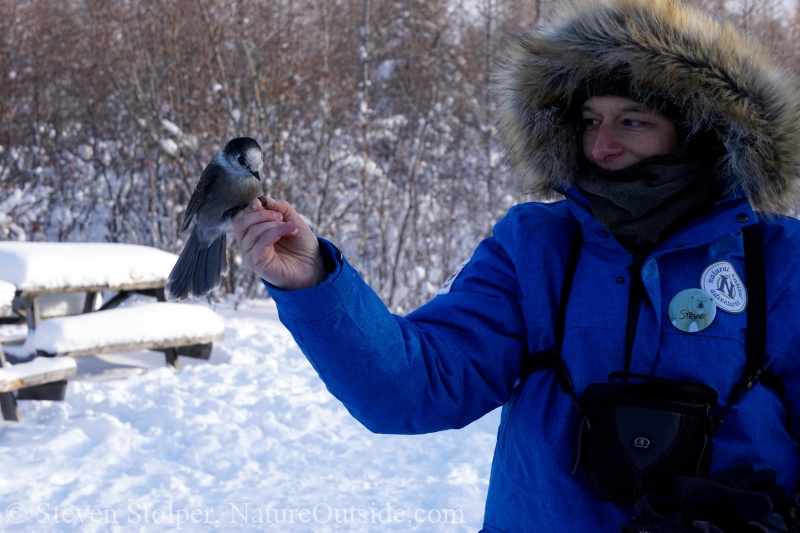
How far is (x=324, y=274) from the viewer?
1448mm

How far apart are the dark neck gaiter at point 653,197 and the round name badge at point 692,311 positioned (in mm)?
149

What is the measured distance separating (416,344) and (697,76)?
2.83 feet

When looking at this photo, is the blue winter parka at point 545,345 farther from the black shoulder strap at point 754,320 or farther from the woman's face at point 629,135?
the woman's face at point 629,135

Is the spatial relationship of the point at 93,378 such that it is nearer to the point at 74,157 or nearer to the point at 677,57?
the point at 677,57

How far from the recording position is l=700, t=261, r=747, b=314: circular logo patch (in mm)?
1522

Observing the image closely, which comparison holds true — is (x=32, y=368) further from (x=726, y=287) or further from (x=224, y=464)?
(x=726, y=287)

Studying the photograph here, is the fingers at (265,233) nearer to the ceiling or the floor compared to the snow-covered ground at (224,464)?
nearer to the ceiling

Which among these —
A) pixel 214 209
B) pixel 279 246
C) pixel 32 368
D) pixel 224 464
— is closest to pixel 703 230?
pixel 279 246

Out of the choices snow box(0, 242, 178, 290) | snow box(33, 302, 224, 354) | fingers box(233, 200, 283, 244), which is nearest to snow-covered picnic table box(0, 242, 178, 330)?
snow box(0, 242, 178, 290)

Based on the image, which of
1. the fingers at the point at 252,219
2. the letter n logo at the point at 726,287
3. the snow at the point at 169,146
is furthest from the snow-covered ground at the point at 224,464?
the snow at the point at 169,146

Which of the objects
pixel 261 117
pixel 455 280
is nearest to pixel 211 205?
pixel 455 280

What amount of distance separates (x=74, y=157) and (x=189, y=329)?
6405 millimetres

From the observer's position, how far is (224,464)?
3.86 m

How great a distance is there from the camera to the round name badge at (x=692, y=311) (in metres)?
1.51
